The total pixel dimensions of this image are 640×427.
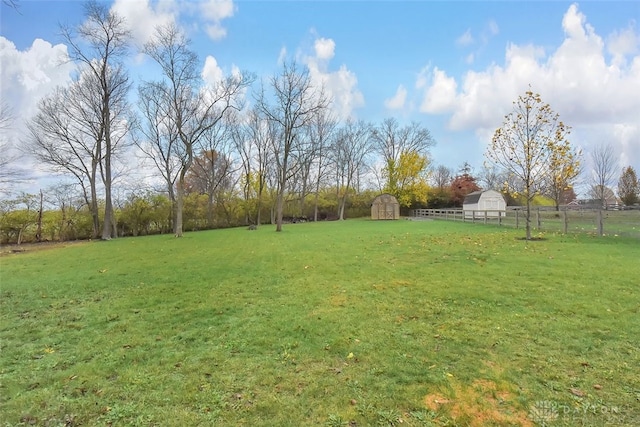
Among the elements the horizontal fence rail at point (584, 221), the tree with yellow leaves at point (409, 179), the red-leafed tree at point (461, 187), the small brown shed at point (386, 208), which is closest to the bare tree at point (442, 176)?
the red-leafed tree at point (461, 187)

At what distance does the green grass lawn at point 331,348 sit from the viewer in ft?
8.66

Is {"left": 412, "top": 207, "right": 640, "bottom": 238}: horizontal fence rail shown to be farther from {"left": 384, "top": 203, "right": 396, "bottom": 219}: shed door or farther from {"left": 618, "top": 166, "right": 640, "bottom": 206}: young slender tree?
{"left": 618, "top": 166, "right": 640, "bottom": 206}: young slender tree

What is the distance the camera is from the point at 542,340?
3.79 m

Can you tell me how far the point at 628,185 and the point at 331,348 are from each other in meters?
49.3

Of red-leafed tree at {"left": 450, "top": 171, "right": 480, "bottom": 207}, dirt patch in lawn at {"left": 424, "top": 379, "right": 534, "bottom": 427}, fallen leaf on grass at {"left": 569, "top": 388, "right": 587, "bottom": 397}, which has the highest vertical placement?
red-leafed tree at {"left": 450, "top": 171, "right": 480, "bottom": 207}

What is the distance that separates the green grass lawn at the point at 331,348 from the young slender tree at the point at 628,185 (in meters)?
39.3

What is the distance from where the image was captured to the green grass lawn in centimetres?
264

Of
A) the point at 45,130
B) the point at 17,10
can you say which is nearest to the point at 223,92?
the point at 45,130

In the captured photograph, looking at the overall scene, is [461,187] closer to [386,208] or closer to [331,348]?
[386,208]

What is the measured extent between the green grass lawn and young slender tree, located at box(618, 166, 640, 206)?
39.3 meters

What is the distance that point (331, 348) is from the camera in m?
3.76

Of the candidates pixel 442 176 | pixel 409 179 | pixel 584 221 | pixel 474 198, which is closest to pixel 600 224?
pixel 584 221

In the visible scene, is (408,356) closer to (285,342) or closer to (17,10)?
(285,342)

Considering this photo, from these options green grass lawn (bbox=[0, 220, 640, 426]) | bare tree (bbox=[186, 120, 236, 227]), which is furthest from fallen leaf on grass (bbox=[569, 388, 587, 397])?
bare tree (bbox=[186, 120, 236, 227])
